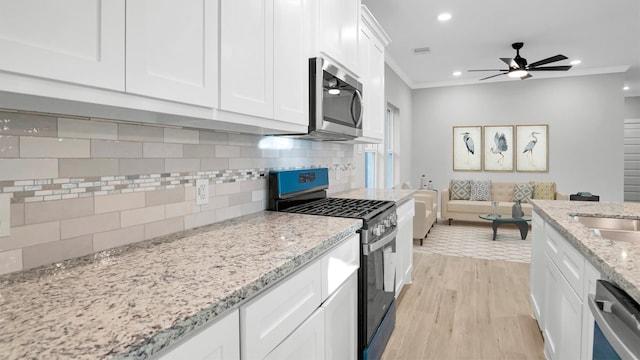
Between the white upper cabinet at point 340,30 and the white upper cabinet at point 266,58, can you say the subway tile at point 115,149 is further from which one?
the white upper cabinet at point 340,30

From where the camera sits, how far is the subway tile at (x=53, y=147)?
974 mm

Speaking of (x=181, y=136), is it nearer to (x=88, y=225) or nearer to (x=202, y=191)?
(x=202, y=191)

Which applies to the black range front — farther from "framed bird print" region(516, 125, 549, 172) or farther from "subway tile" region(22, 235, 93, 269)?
"framed bird print" region(516, 125, 549, 172)

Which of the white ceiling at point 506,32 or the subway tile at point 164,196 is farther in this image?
the white ceiling at point 506,32

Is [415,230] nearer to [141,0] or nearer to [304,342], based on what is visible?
[304,342]

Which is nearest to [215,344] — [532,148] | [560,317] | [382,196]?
[560,317]

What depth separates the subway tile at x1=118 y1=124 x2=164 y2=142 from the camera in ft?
4.05

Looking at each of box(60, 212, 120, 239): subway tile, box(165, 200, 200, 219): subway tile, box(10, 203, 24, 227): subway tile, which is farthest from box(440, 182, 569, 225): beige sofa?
box(10, 203, 24, 227): subway tile

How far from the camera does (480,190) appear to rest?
6.54 m

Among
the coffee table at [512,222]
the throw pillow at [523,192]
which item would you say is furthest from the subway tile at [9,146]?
the throw pillow at [523,192]

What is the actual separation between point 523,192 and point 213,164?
243 inches

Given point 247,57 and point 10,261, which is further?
point 247,57

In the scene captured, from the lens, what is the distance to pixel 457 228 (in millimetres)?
6207

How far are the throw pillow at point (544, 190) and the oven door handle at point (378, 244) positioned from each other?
510 cm
